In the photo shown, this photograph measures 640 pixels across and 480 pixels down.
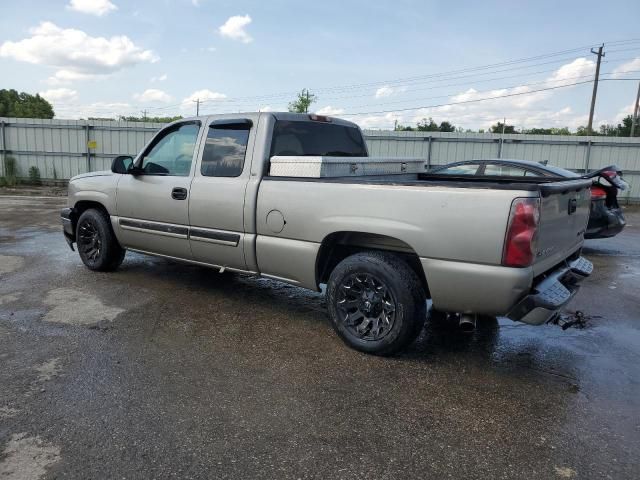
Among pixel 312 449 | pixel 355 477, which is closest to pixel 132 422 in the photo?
pixel 312 449

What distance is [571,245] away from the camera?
13.7ft

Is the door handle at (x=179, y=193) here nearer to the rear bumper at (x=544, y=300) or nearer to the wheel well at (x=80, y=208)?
the wheel well at (x=80, y=208)

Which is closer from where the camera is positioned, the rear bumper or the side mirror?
the rear bumper

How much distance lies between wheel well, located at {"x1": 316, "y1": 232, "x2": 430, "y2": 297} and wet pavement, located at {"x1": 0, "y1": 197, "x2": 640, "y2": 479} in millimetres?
601

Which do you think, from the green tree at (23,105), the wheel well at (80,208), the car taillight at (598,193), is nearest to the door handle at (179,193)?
the wheel well at (80,208)

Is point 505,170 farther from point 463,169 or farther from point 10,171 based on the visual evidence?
point 10,171

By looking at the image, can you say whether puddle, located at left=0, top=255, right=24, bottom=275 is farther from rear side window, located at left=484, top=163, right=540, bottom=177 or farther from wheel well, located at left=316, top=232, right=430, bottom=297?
rear side window, located at left=484, top=163, right=540, bottom=177

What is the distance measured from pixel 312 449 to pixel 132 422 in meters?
1.07

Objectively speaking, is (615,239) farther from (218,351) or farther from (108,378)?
(108,378)

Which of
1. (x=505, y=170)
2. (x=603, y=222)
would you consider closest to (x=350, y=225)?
(x=505, y=170)

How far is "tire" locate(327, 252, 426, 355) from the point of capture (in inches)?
146

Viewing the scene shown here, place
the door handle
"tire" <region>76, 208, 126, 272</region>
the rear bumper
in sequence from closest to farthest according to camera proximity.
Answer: the rear bumper → the door handle → "tire" <region>76, 208, 126, 272</region>

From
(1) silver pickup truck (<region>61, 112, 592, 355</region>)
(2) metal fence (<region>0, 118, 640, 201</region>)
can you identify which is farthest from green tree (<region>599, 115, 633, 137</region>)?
(1) silver pickup truck (<region>61, 112, 592, 355</region>)

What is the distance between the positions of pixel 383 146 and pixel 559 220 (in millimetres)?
14273
